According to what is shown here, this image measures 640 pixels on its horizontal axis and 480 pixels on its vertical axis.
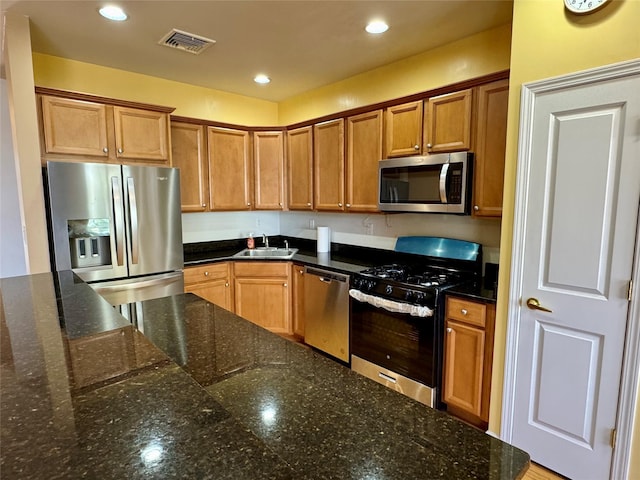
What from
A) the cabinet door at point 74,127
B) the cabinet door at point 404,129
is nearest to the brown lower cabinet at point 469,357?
the cabinet door at point 404,129

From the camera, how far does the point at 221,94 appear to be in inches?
158

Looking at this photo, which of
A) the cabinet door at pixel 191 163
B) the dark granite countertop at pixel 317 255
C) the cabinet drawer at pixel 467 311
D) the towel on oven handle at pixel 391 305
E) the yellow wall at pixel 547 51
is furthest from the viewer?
the cabinet door at pixel 191 163

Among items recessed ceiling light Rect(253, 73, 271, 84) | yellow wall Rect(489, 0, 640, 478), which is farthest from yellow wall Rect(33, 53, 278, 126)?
yellow wall Rect(489, 0, 640, 478)

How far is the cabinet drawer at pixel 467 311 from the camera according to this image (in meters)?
2.23

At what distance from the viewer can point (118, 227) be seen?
2.85 meters

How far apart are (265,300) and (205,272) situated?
68 centimetres

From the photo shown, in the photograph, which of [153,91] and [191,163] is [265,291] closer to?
[191,163]

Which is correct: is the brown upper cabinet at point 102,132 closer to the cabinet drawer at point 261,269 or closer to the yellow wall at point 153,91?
the yellow wall at point 153,91

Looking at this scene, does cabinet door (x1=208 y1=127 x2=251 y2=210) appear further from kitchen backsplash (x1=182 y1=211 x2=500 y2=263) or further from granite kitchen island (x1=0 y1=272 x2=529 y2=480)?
granite kitchen island (x1=0 y1=272 x2=529 y2=480)

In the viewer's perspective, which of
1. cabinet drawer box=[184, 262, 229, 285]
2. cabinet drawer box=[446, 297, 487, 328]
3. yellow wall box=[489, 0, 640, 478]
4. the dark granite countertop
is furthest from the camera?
cabinet drawer box=[184, 262, 229, 285]

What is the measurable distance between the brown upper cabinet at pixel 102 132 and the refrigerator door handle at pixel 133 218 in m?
0.30

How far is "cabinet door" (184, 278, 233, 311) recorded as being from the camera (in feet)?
11.4

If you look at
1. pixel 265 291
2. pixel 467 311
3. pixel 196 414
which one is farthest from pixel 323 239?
pixel 196 414

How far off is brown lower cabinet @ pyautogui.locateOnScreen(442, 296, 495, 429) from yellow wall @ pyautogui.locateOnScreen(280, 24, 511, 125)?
1.74 metres
